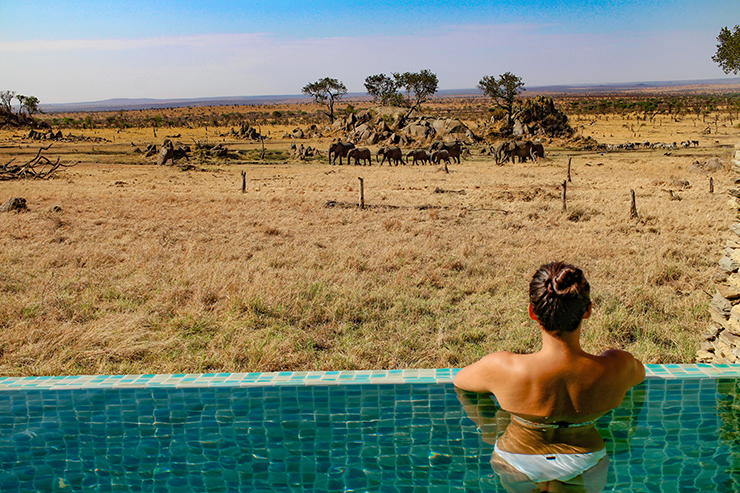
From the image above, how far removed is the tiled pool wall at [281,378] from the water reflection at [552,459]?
1089mm

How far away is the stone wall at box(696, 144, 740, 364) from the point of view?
507cm

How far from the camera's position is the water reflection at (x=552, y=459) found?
10.5 feet

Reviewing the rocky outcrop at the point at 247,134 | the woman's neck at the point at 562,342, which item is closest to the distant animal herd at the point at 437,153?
the rocky outcrop at the point at 247,134

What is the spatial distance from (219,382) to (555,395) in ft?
8.78

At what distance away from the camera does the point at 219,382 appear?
Result: 4523mm

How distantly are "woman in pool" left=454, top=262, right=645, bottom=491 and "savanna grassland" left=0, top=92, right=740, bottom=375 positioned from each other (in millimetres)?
2263

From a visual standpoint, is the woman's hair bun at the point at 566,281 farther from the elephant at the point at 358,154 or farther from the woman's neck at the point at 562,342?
the elephant at the point at 358,154

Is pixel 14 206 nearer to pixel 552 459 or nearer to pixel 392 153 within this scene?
pixel 552 459

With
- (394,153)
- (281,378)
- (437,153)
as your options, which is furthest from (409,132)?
(281,378)

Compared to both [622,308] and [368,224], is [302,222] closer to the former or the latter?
[368,224]

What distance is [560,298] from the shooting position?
2795 millimetres

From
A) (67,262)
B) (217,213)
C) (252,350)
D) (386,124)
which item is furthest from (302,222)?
(386,124)

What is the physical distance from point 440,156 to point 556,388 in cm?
2861

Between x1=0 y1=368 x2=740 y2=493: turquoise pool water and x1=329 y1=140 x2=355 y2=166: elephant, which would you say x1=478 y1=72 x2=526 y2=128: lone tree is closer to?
x1=329 y1=140 x2=355 y2=166: elephant
